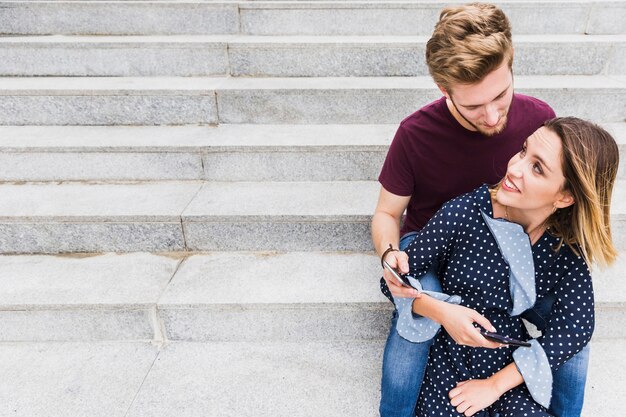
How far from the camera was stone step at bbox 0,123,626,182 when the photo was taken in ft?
7.94

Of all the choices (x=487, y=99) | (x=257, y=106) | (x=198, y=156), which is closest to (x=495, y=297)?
(x=487, y=99)

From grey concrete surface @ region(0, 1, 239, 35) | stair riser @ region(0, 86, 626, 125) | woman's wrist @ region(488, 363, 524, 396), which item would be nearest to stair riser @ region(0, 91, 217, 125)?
stair riser @ region(0, 86, 626, 125)

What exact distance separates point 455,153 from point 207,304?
120cm

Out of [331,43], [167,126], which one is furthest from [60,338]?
[331,43]

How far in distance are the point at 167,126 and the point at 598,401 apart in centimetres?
255

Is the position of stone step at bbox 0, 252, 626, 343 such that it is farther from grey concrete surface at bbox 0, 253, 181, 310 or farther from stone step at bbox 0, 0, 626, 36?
stone step at bbox 0, 0, 626, 36

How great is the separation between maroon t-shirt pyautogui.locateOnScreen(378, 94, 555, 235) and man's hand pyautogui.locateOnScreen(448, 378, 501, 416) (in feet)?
2.17

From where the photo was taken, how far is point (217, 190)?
95.1 inches

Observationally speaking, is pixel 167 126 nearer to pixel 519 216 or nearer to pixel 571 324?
pixel 519 216

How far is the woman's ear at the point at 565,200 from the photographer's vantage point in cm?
130

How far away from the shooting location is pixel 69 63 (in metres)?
2.91

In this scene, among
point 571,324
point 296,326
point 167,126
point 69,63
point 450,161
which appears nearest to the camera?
point 571,324

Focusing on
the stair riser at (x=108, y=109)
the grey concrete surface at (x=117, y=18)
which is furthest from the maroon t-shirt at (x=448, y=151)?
the grey concrete surface at (x=117, y=18)

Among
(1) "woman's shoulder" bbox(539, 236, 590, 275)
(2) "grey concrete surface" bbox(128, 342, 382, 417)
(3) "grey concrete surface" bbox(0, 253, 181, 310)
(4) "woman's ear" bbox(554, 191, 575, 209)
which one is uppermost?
(4) "woman's ear" bbox(554, 191, 575, 209)
